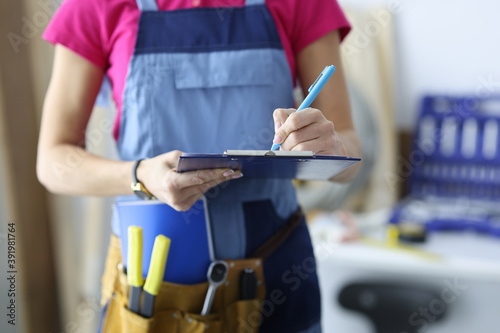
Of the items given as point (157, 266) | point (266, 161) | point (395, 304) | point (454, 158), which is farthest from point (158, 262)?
point (454, 158)

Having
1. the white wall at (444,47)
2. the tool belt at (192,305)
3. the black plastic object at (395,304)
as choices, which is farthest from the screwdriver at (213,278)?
the white wall at (444,47)

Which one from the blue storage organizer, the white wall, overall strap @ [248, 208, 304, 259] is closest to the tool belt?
overall strap @ [248, 208, 304, 259]

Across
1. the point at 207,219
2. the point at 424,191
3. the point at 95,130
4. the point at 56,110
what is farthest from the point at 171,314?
the point at 424,191

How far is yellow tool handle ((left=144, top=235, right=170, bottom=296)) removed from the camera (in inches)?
13.5

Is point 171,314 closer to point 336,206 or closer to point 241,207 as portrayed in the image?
point 241,207

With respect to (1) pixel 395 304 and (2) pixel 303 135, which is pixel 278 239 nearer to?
(2) pixel 303 135

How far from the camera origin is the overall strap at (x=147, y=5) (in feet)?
1.26

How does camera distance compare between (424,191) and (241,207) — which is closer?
(241,207)

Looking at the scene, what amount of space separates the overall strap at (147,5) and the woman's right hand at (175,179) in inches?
5.0

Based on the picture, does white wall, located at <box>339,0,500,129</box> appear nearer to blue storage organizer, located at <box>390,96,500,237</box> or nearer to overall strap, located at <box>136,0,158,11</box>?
blue storage organizer, located at <box>390,96,500,237</box>

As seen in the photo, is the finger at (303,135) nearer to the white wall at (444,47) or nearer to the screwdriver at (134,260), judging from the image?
the screwdriver at (134,260)

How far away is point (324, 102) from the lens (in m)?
0.35

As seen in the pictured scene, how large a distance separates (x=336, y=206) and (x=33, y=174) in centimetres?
60

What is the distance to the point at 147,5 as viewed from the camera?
0.39 metres
